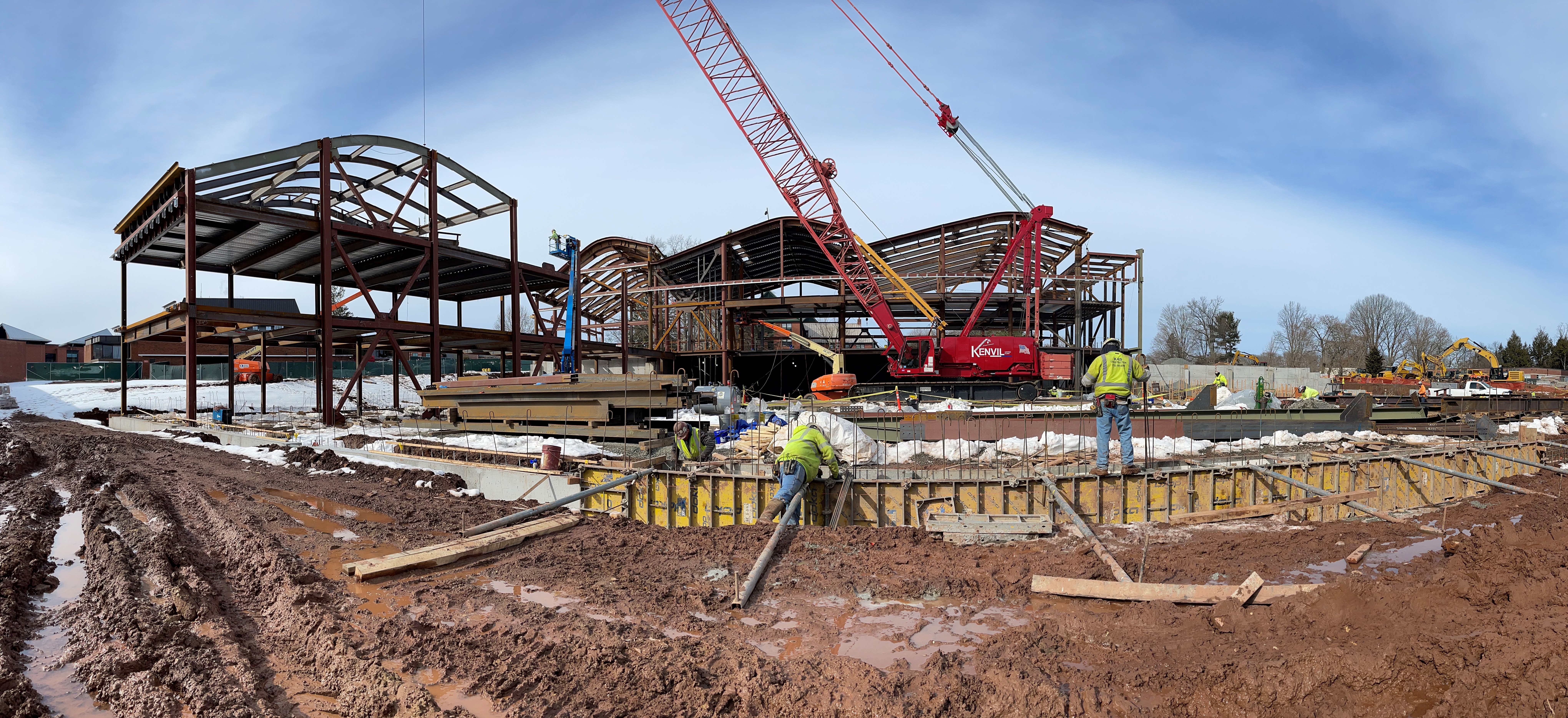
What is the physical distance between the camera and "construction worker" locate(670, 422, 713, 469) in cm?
1107

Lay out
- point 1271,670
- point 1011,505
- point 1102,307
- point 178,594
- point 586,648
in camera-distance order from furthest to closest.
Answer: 1. point 1102,307
2. point 1011,505
3. point 178,594
4. point 586,648
5. point 1271,670

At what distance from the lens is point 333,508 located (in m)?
9.60

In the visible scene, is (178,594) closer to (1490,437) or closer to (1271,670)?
(1271,670)

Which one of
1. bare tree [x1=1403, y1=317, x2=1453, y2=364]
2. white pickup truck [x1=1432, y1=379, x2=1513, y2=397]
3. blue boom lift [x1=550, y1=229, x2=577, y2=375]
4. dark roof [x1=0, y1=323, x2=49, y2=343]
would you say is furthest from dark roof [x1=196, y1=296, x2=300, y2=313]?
bare tree [x1=1403, y1=317, x2=1453, y2=364]

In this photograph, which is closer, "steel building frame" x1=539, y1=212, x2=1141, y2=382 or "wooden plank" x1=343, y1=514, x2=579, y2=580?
"wooden plank" x1=343, y1=514, x2=579, y2=580

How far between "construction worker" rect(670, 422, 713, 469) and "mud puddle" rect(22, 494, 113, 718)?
21.5ft

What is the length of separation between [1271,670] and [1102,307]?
30.9m

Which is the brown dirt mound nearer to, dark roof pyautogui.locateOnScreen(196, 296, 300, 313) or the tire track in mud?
the tire track in mud

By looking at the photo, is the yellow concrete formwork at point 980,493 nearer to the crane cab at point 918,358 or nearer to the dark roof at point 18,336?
the crane cab at point 918,358

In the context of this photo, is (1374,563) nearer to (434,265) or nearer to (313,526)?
(313,526)

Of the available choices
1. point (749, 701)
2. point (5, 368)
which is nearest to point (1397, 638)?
point (749, 701)

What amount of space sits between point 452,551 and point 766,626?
3.66m

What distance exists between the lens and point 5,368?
164 ft

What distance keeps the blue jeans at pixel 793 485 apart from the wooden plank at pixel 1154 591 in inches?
132
